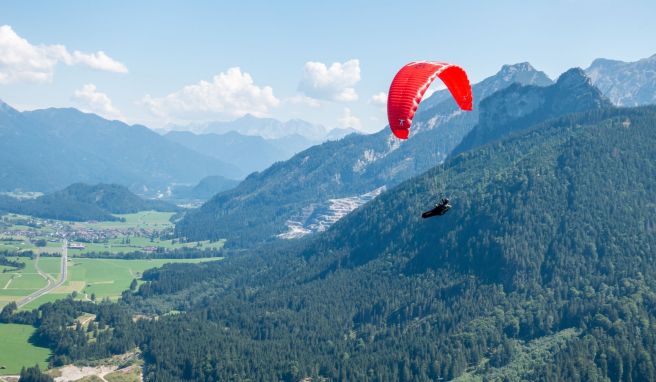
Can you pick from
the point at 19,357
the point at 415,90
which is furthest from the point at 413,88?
the point at 19,357

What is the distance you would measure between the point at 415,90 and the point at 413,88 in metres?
0.59

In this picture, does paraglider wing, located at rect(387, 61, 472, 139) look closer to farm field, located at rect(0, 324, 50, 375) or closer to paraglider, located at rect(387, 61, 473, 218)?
paraglider, located at rect(387, 61, 473, 218)

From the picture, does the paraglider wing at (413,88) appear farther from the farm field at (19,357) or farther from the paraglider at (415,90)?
the farm field at (19,357)

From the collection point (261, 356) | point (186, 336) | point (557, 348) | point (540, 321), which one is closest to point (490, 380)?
point (557, 348)

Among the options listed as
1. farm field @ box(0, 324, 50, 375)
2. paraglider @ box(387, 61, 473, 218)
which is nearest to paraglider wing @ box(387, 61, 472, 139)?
paraglider @ box(387, 61, 473, 218)

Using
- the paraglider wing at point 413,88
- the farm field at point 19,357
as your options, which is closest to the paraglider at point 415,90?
the paraglider wing at point 413,88

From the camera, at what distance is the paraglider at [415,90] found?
86812mm

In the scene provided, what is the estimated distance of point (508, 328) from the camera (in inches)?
7441

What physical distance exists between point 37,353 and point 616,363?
156 m

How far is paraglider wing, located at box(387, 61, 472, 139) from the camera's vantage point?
8681 cm

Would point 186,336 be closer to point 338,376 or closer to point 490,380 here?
point 338,376

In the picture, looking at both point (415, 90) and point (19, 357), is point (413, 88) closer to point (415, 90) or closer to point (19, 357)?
point (415, 90)

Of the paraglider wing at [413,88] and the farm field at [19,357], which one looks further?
the farm field at [19,357]

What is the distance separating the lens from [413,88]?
292 ft
